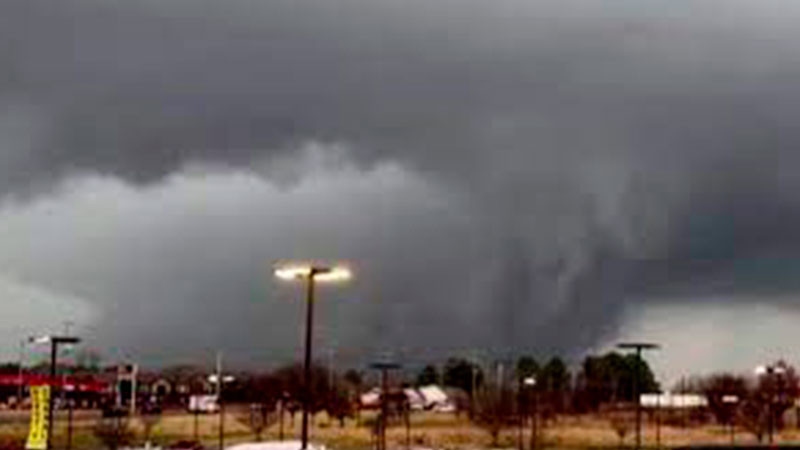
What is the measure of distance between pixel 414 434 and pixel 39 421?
69514 millimetres

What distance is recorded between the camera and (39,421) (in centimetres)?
6438

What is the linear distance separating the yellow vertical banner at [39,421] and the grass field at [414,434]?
139ft

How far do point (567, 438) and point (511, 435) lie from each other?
11.6 m

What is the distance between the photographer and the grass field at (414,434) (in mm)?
120000

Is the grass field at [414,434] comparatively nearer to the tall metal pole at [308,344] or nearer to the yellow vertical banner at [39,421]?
the yellow vertical banner at [39,421]

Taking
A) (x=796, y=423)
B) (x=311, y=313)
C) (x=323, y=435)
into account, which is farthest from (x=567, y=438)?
(x=311, y=313)

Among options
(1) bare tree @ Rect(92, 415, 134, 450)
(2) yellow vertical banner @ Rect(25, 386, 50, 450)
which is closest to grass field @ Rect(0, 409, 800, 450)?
(1) bare tree @ Rect(92, 415, 134, 450)

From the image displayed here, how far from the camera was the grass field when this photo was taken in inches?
4724

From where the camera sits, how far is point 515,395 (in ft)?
616

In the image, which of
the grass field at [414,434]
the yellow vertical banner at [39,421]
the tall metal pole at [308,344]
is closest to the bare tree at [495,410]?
the grass field at [414,434]

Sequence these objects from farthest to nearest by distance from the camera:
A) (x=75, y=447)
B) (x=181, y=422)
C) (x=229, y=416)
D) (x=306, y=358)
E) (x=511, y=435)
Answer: (x=229, y=416)
(x=181, y=422)
(x=511, y=435)
(x=75, y=447)
(x=306, y=358)

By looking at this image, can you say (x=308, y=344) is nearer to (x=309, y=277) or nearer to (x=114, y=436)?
(x=309, y=277)

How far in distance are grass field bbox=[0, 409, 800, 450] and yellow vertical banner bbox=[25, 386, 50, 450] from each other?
42.4 metres

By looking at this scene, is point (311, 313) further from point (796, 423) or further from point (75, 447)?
point (796, 423)
